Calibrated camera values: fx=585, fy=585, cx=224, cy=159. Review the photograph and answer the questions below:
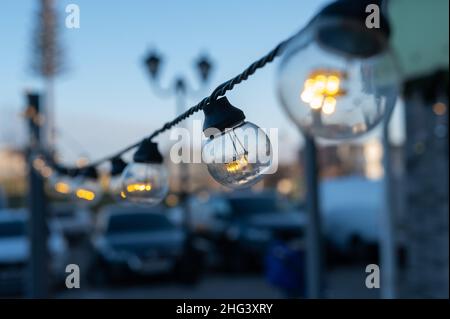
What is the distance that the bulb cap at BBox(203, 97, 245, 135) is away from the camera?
6.24 feet

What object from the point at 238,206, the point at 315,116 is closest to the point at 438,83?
the point at 315,116

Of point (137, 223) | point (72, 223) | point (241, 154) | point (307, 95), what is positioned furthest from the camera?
point (72, 223)

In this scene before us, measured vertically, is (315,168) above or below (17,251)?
above

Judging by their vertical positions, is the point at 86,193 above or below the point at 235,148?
below

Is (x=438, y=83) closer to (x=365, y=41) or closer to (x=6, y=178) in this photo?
(x=365, y=41)

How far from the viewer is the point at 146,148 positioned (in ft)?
9.53

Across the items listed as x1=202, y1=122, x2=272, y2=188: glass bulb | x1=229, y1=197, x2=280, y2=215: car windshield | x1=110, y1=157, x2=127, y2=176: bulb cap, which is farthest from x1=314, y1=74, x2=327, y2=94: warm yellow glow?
x1=229, y1=197, x2=280, y2=215: car windshield

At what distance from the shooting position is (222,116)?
6.27 feet

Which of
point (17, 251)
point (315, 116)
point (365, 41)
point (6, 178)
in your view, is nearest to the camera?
point (365, 41)

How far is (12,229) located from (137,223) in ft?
8.46

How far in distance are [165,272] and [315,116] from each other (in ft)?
32.1

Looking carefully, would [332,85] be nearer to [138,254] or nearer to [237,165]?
[237,165]

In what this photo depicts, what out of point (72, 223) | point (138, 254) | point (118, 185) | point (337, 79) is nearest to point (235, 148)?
point (337, 79)

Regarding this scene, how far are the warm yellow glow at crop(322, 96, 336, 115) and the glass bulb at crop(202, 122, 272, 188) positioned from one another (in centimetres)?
21
